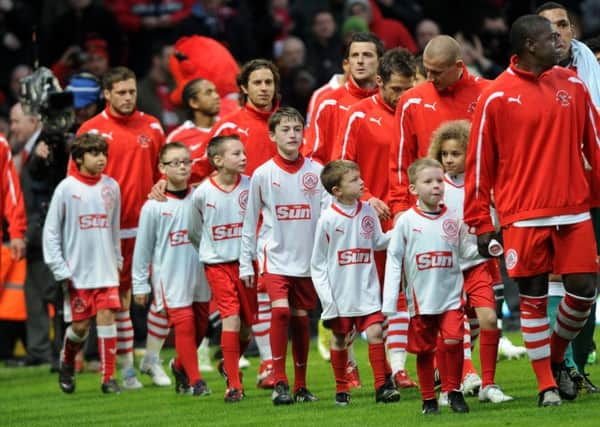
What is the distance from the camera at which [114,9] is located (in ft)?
66.2

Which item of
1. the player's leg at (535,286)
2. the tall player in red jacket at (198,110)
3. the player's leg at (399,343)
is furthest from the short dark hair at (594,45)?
the tall player in red jacket at (198,110)

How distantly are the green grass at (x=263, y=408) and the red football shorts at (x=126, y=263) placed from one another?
0.89 m

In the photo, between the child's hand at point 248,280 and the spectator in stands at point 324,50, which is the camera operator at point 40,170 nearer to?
the child's hand at point 248,280

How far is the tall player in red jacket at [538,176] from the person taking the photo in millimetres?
10234

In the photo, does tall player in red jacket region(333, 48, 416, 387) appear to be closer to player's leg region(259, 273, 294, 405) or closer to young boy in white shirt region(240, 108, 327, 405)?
young boy in white shirt region(240, 108, 327, 405)

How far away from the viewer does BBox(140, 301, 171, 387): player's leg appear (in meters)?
14.1

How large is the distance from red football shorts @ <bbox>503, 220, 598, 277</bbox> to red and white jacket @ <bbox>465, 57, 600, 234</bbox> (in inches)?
4.0

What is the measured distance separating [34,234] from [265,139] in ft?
13.9

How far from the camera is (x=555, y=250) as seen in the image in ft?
33.8

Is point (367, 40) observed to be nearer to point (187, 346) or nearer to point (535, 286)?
point (187, 346)

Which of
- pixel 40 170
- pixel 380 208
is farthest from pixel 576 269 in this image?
pixel 40 170

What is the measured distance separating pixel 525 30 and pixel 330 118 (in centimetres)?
318

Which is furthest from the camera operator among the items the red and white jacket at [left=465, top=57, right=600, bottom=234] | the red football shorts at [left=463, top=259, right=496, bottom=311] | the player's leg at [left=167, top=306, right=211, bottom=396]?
the red and white jacket at [left=465, top=57, right=600, bottom=234]

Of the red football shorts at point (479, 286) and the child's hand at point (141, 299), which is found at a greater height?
the red football shorts at point (479, 286)
